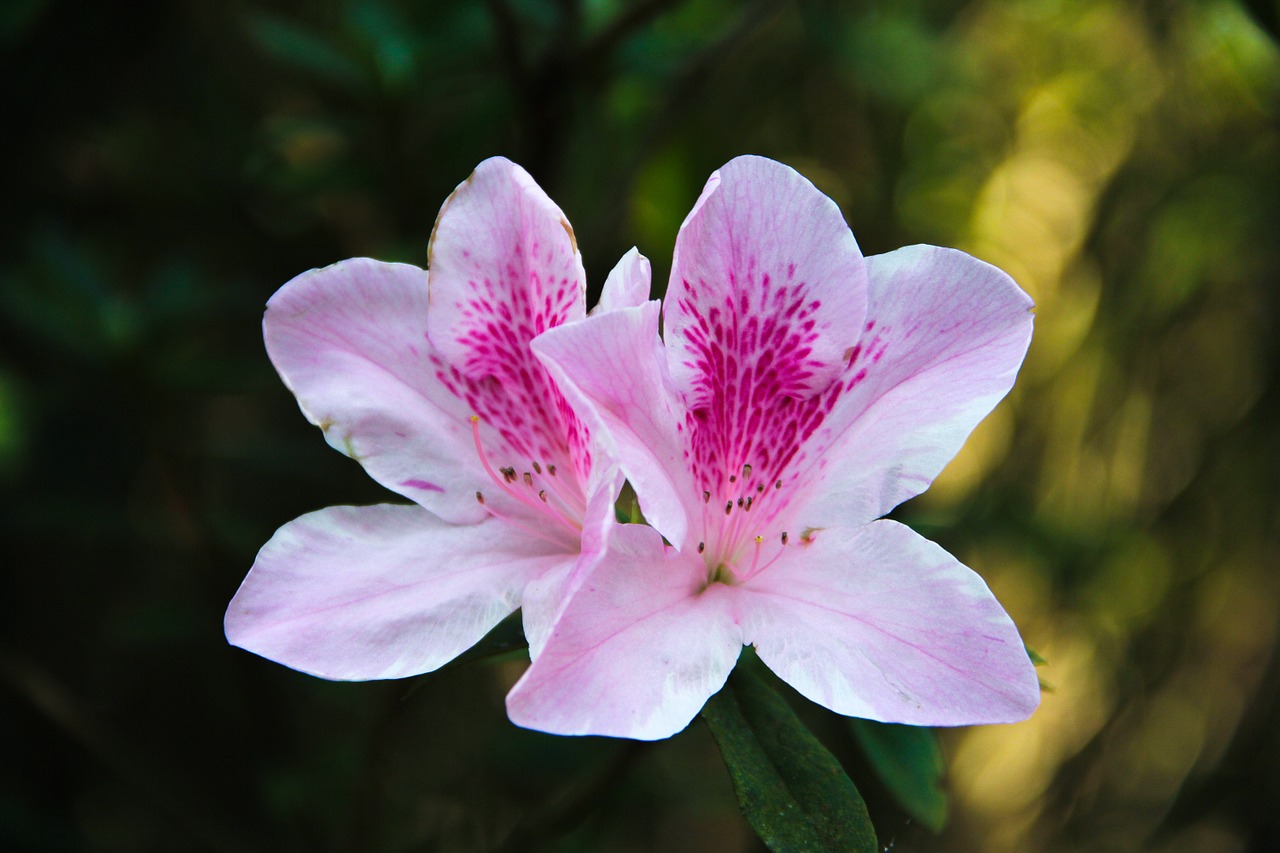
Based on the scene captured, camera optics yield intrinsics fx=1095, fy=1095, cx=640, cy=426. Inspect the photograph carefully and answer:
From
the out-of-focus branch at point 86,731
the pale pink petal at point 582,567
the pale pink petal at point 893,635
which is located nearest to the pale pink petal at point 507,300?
the pale pink petal at point 582,567

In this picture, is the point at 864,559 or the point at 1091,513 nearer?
the point at 864,559

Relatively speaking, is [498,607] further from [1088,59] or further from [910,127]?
[1088,59]

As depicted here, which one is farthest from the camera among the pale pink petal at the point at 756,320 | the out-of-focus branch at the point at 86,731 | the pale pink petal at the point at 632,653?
the out-of-focus branch at the point at 86,731

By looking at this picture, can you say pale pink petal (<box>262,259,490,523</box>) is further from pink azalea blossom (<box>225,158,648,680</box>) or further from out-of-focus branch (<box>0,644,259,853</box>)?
out-of-focus branch (<box>0,644,259,853</box>)

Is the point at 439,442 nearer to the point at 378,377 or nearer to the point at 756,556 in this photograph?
the point at 378,377

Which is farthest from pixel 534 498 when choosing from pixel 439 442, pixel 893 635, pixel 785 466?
pixel 893 635

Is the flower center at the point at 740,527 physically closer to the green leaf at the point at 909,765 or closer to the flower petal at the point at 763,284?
the flower petal at the point at 763,284

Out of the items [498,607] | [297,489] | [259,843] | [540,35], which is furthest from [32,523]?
[498,607]
